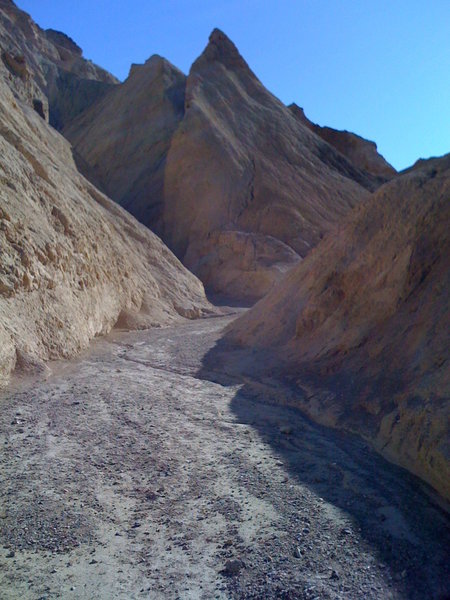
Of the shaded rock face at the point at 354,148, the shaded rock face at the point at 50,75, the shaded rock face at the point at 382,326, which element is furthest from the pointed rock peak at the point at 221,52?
the shaded rock face at the point at 382,326

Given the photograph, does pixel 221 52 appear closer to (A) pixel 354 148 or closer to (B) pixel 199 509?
(A) pixel 354 148

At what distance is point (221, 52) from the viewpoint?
112 feet

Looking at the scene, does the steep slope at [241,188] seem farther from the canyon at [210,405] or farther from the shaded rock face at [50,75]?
the shaded rock face at [50,75]

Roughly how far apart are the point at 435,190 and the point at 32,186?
738 cm

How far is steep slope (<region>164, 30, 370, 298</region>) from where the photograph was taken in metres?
25.7

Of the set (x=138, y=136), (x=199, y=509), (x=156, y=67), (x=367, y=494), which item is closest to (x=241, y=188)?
(x=138, y=136)

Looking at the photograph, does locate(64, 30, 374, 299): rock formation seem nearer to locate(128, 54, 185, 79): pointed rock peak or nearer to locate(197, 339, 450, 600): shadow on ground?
locate(128, 54, 185, 79): pointed rock peak

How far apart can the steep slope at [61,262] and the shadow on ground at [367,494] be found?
132 inches

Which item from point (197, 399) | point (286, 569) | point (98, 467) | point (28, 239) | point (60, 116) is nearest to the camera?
point (286, 569)

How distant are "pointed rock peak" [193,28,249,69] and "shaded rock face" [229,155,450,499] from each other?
2433 cm

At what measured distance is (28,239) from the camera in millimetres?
10086

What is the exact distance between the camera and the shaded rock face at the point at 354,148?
136 feet

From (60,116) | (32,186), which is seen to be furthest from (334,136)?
(32,186)

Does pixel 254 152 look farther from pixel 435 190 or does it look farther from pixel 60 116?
pixel 435 190
